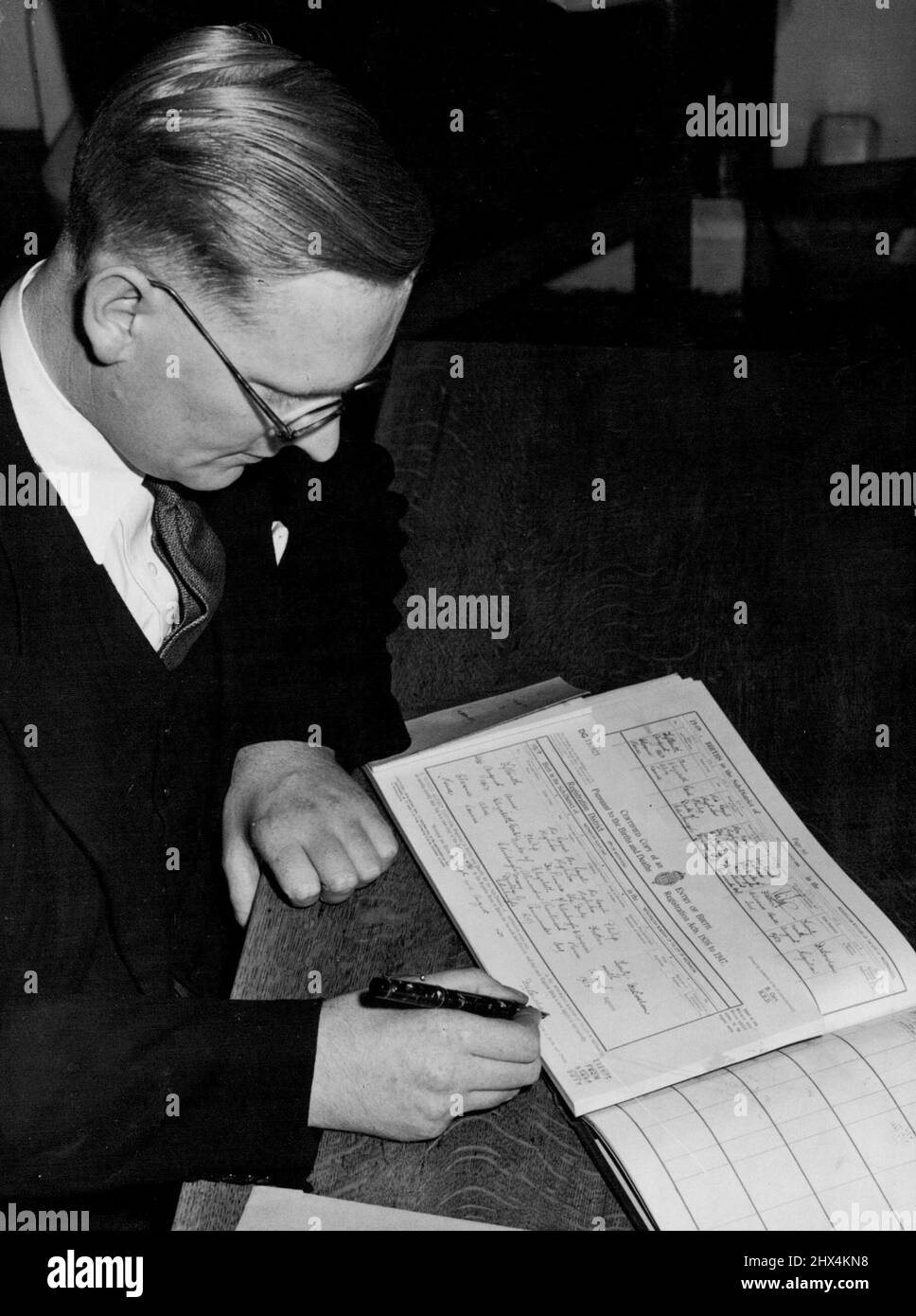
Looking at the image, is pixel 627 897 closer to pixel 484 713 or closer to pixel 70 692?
pixel 484 713

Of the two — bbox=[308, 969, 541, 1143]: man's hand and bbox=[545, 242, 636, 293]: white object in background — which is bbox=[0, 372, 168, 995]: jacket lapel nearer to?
bbox=[308, 969, 541, 1143]: man's hand

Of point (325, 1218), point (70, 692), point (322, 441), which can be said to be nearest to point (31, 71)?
point (322, 441)

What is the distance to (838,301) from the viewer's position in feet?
8.25

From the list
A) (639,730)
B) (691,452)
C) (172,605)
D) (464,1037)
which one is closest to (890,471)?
(691,452)

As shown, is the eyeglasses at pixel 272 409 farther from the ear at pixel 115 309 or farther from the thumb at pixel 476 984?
the thumb at pixel 476 984

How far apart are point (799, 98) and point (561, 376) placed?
98 cm

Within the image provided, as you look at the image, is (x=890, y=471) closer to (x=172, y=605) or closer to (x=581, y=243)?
(x=172, y=605)

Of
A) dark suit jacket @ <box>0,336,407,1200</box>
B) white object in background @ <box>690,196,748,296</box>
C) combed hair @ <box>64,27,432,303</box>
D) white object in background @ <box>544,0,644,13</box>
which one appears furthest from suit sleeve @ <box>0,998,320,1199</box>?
white object in background @ <box>690,196,748,296</box>

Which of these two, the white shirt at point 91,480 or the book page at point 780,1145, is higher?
the white shirt at point 91,480

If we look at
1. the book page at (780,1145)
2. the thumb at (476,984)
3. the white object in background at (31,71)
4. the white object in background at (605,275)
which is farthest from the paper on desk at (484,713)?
the white object in background at (605,275)

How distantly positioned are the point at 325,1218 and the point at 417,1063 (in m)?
0.11

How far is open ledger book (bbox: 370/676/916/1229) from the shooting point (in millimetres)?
783

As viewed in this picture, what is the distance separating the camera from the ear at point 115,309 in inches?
36.3

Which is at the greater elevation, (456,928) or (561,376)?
(561,376)
